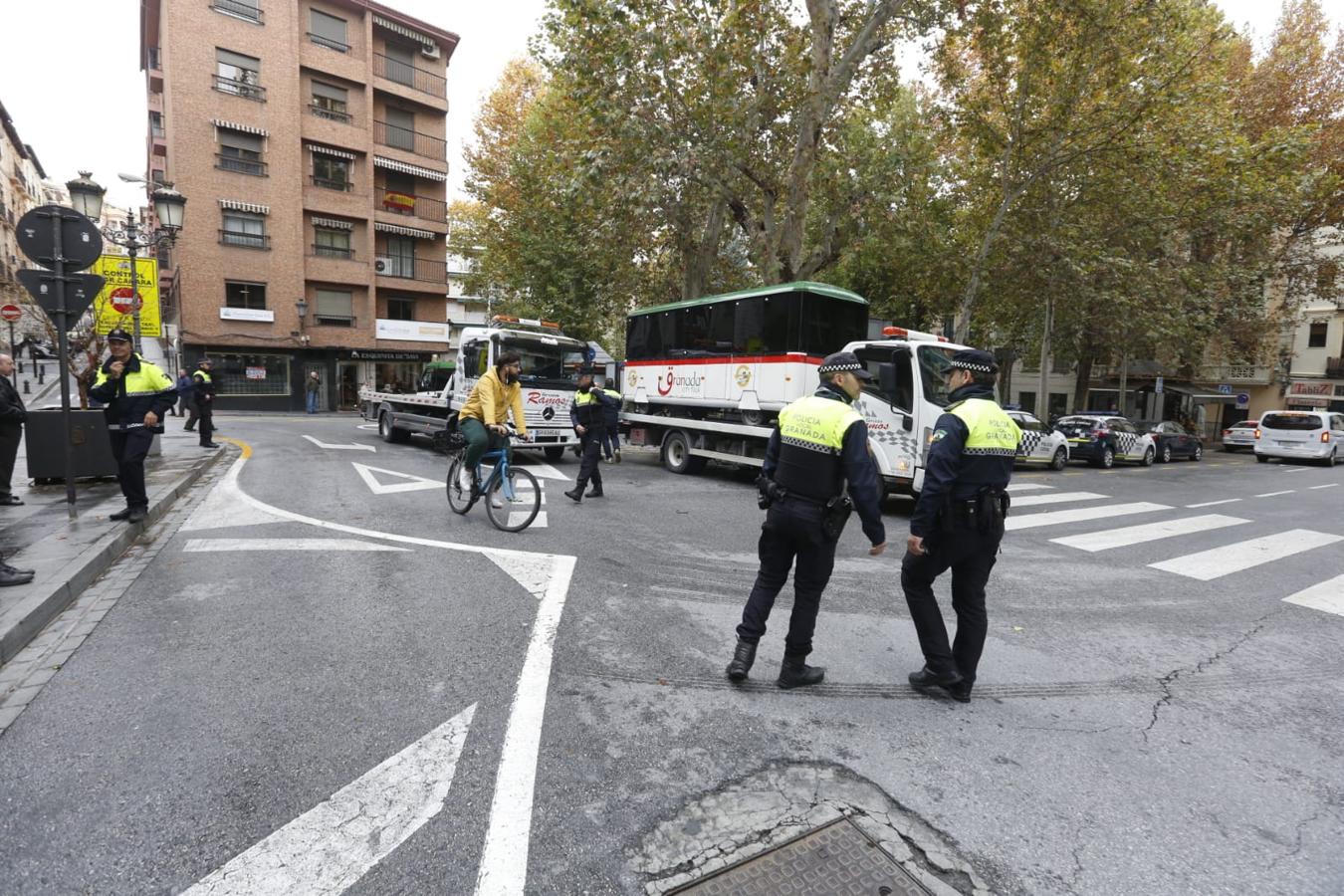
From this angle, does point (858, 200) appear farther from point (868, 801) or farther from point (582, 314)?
point (868, 801)

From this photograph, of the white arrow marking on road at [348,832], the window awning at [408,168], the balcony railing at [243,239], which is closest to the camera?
the white arrow marking on road at [348,832]

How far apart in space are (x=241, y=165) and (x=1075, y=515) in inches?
1252

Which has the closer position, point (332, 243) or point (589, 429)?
point (589, 429)

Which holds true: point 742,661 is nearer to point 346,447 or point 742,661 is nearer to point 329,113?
point 346,447

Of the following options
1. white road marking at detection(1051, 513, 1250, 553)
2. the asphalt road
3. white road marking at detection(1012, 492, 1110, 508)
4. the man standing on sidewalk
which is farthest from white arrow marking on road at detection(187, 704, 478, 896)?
white road marking at detection(1012, 492, 1110, 508)

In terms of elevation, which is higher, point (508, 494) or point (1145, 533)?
point (508, 494)

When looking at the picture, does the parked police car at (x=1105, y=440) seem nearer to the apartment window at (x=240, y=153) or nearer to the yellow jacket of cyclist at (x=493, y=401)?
the yellow jacket of cyclist at (x=493, y=401)

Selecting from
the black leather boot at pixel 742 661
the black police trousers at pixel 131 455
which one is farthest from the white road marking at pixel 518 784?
the black police trousers at pixel 131 455

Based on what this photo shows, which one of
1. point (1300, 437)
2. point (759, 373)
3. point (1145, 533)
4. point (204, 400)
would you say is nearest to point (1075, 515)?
point (1145, 533)

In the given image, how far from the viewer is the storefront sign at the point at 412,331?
3111cm

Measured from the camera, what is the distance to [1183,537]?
27.5ft

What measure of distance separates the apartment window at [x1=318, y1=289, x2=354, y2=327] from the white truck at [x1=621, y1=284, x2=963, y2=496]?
21180mm

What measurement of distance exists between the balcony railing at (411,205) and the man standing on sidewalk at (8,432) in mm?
25878

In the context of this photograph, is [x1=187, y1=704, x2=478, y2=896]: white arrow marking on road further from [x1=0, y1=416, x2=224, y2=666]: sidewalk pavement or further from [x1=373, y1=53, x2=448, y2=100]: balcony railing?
[x1=373, y1=53, x2=448, y2=100]: balcony railing
